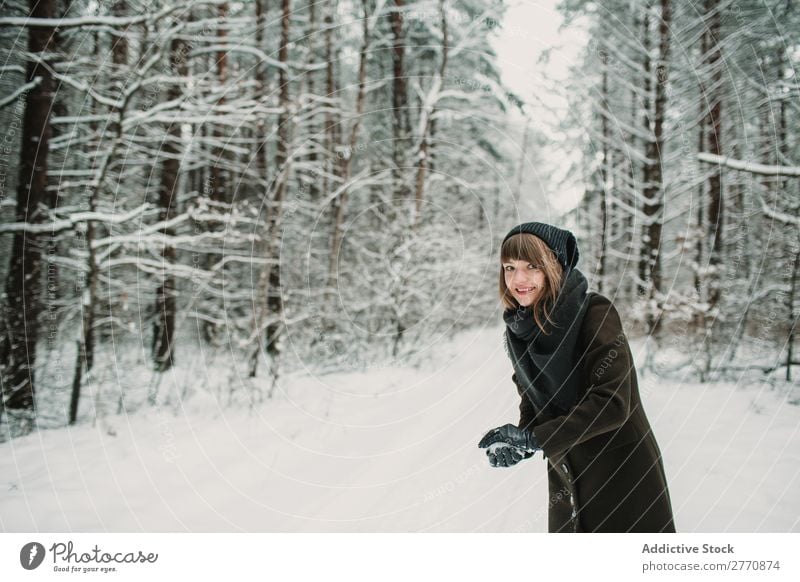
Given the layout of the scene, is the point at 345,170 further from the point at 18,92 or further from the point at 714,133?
the point at 714,133

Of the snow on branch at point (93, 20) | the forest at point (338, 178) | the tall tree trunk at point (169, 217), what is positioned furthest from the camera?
the tall tree trunk at point (169, 217)

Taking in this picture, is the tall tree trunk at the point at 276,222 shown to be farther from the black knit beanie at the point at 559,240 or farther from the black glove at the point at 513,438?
the black knit beanie at the point at 559,240

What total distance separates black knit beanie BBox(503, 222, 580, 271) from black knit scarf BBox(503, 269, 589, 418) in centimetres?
7

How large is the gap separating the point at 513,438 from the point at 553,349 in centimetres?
39

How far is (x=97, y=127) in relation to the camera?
480 centimetres

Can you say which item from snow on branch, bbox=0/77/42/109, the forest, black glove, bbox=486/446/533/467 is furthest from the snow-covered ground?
snow on branch, bbox=0/77/42/109

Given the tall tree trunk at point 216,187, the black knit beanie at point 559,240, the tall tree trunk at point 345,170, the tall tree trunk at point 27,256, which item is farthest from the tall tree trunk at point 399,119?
the black knit beanie at point 559,240

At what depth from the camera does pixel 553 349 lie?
1.67 metres
